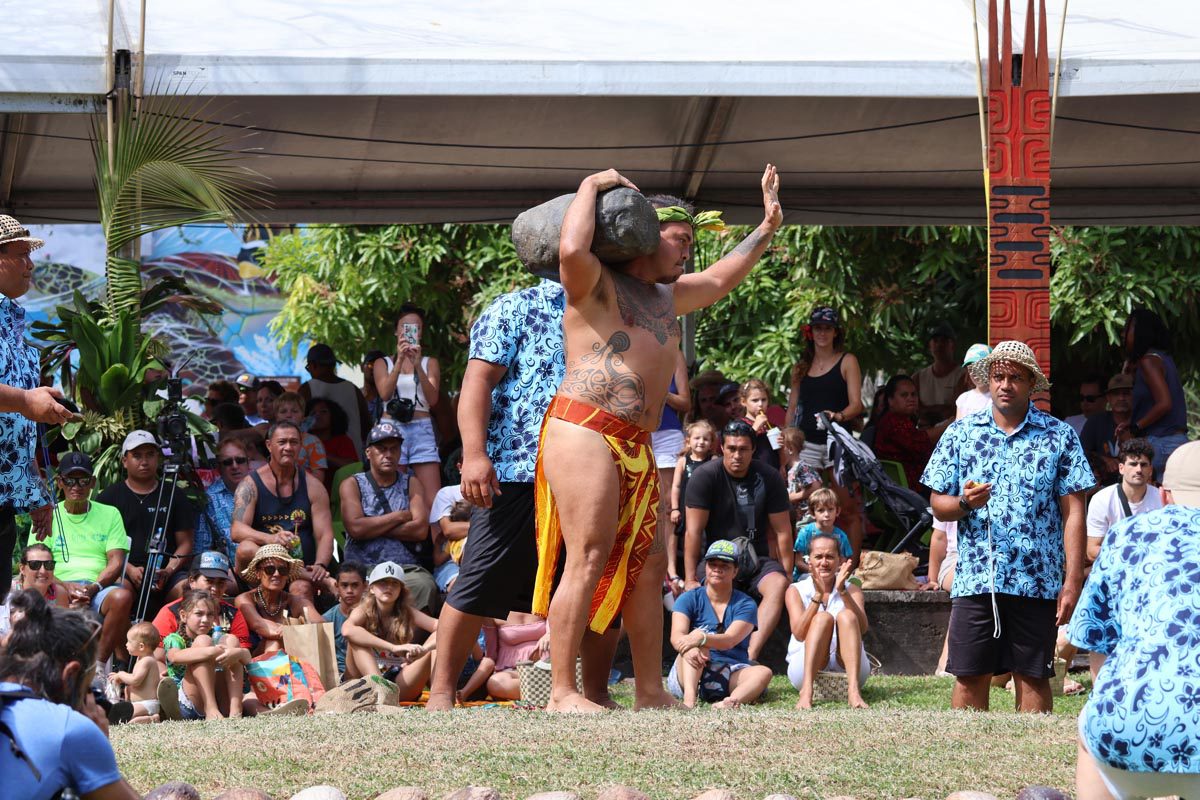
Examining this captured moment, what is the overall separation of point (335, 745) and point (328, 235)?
53.3 ft

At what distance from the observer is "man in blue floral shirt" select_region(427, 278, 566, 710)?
6.31 meters

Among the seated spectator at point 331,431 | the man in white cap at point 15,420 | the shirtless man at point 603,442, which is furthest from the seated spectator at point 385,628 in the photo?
the shirtless man at point 603,442

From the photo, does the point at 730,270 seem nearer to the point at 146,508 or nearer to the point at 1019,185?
the point at 1019,185

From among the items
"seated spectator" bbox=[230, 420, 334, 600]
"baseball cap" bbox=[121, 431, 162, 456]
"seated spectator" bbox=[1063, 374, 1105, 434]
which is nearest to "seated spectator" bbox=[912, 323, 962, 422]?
"seated spectator" bbox=[1063, 374, 1105, 434]

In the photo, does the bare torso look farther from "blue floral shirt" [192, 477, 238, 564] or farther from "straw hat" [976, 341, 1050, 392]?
"blue floral shirt" [192, 477, 238, 564]

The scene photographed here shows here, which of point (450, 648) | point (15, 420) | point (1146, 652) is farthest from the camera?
point (450, 648)

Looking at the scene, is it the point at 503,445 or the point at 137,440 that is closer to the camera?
the point at 503,445

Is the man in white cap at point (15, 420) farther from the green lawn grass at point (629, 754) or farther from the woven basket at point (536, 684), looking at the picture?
the woven basket at point (536, 684)

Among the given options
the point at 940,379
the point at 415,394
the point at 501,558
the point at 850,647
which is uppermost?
the point at 940,379

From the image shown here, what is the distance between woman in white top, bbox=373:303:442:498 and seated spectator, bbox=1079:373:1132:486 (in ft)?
→ 14.7

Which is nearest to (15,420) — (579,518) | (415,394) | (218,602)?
(579,518)

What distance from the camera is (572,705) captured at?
5906 millimetres

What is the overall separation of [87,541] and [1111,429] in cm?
698

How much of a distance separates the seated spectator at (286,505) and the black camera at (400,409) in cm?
73
